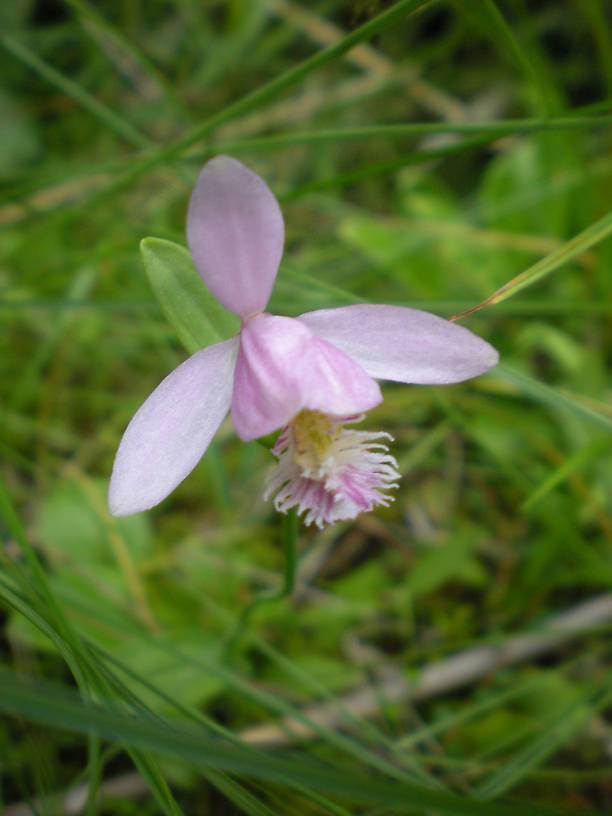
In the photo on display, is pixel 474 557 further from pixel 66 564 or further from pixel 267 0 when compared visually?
pixel 267 0

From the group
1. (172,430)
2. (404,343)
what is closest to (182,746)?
(172,430)

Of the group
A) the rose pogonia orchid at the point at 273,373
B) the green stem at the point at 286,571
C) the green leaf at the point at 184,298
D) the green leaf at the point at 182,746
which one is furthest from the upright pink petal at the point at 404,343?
the green leaf at the point at 182,746

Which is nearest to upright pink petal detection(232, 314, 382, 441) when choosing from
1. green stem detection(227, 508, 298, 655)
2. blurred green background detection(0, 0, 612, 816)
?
green stem detection(227, 508, 298, 655)

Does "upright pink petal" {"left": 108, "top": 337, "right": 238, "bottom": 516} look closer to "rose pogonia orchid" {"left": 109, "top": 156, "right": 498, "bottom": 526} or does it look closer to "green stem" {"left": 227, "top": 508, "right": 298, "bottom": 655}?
"rose pogonia orchid" {"left": 109, "top": 156, "right": 498, "bottom": 526}

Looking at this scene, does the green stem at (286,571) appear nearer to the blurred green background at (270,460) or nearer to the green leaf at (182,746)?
the blurred green background at (270,460)

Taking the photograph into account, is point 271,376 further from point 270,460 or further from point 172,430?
point 270,460

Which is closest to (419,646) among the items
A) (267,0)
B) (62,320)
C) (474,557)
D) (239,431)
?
(474,557)
